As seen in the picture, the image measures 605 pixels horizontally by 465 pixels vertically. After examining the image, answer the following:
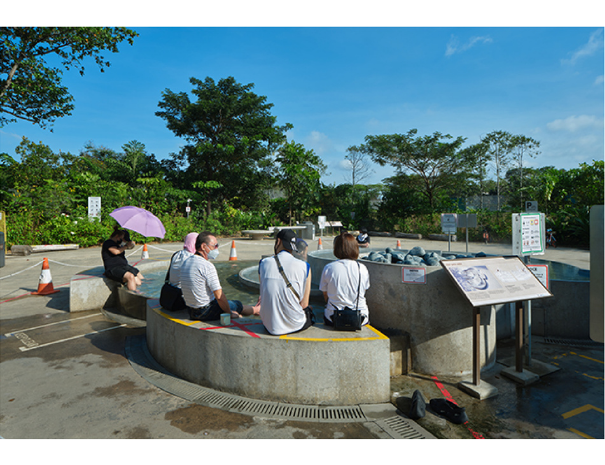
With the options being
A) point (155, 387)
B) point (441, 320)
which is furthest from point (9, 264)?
point (441, 320)

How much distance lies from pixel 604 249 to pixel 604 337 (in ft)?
1.32

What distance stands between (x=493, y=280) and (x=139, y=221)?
5.78 metres

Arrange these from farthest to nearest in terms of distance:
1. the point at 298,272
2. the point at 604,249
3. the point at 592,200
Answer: the point at 592,200 → the point at 298,272 → the point at 604,249

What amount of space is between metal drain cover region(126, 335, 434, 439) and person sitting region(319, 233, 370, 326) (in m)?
0.83

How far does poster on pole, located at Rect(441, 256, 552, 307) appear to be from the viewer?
A: 145 inches

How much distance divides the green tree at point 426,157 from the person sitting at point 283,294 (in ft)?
92.1

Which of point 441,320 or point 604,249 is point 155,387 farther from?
point 604,249

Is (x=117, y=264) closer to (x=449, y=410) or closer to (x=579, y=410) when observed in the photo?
(x=449, y=410)

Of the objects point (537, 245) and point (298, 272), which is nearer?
point (298, 272)

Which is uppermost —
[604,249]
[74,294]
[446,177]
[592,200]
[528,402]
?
[446,177]

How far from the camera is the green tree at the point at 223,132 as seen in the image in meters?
29.5

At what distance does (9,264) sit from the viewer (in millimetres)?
13086

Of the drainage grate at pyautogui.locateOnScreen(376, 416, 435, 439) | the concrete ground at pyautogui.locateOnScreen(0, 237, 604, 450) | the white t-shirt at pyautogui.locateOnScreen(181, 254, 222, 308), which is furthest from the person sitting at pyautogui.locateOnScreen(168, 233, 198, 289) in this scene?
the drainage grate at pyautogui.locateOnScreen(376, 416, 435, 439)

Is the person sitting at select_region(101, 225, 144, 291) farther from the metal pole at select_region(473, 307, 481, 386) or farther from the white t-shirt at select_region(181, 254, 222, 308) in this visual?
the metal pole at select_region(473, 307, 481, 386)
